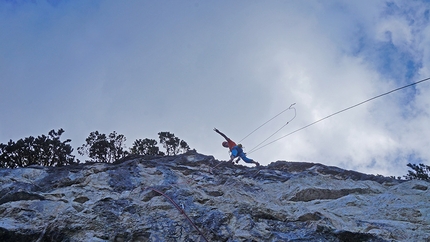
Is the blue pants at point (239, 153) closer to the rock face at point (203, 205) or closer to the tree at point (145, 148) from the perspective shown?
the rock face at point (203, 205)

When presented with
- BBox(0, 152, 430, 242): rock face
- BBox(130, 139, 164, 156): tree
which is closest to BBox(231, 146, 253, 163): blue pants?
BBox(0, 152, 430, 242): rock face

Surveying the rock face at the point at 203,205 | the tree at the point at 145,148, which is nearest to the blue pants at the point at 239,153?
the rock face at the point at 203,205

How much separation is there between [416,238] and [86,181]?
32.2 feet

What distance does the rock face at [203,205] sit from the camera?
784 centimetres

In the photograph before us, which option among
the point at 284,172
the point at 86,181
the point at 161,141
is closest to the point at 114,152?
the point at 161,141

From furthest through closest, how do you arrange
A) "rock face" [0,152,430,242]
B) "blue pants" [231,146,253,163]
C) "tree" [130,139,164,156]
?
1. "tree" [130,139,164,156]
2. "blue pants" [231,146,253,163]
3. "rock face" [0,152,430,242]

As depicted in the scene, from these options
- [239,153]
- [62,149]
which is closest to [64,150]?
[62,149]

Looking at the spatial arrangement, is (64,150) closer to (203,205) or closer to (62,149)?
(62,149)

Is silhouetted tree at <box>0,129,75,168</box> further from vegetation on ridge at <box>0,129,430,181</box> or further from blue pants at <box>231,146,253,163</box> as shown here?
blue pants at <box>231,146,253,163</box>

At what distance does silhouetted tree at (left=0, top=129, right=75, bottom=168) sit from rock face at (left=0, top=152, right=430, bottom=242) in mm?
5890

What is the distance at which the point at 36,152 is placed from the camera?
60.2 feet

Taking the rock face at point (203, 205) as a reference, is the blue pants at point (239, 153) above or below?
above

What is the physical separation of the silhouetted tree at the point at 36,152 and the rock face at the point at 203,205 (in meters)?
5.89

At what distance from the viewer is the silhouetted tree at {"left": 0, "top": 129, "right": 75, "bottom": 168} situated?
17766 mm
